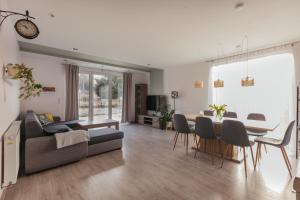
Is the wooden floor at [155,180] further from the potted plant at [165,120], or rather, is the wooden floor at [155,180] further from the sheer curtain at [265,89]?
the potted plant at [165,120]

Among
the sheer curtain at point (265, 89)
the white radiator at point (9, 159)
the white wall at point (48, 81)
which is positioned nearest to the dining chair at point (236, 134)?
the sheer curtain at point (265, 89)

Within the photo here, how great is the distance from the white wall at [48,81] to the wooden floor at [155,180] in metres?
3.03

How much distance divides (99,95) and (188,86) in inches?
146

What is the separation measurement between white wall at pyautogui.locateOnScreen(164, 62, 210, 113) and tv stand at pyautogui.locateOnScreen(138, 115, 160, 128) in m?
1.02

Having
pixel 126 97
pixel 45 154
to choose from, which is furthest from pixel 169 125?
pixel 45 154

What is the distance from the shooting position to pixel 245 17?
2.41 metres

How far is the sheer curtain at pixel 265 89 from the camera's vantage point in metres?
3.66

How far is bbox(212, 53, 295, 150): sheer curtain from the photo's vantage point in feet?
12.0

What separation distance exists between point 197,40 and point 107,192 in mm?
3434

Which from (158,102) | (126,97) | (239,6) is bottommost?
(158,102)

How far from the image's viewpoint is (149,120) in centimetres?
661

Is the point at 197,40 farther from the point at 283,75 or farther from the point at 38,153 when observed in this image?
the point at 38,153

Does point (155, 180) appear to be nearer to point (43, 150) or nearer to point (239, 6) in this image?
point (43, 150)

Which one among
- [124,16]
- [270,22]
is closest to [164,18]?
[124,16]
